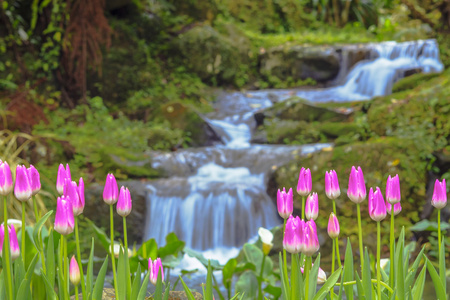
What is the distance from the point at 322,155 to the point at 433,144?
46.3 inches

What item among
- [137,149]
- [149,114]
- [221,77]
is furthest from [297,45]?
[137,149]

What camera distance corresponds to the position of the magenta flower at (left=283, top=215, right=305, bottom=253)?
110cm

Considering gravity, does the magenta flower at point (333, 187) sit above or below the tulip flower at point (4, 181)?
below

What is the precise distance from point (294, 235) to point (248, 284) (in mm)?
1072

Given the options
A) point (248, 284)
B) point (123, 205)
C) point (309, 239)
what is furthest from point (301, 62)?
point (309, 239)

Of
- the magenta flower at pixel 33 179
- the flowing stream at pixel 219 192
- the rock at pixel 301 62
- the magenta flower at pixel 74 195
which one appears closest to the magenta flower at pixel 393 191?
the magenta flower at pixel 74 195

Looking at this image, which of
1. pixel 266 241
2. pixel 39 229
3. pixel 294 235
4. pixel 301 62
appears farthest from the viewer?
pixel 301 62

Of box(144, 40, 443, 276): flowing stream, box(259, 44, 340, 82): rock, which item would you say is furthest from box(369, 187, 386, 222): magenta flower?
box(259, 44, 340, 82): rock

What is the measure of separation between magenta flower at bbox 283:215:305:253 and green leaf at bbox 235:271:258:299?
1039mm

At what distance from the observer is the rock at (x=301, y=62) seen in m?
10.4

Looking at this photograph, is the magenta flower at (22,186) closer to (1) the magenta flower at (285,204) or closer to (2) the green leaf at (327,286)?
(1) the magenta flower at (285,204)

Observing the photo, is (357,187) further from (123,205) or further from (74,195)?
(74,195)

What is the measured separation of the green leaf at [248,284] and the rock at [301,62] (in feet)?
29.0

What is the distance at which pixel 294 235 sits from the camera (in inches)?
43.5
